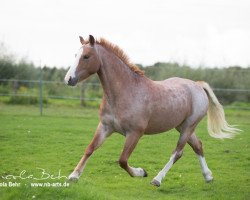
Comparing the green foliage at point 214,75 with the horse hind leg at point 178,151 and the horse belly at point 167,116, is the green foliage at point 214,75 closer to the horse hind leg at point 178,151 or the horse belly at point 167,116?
the horse hind leg at point 178,151

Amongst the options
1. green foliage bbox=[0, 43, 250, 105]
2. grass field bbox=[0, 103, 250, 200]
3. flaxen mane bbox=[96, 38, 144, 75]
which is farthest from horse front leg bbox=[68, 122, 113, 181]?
green foliage bbox=[0, 43, 250, 105]

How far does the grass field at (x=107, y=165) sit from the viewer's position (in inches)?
245

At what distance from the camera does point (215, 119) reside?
8852mm

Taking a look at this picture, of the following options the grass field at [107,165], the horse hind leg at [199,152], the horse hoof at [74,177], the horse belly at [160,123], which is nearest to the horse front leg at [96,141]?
the horse hoof at [74,177]

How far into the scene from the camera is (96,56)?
6816 millimetres

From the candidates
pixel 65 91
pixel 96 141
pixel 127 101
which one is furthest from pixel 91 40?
pixel 65 91

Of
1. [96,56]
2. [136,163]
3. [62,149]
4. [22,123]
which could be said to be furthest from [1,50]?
[96,56]

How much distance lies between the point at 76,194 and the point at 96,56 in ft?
6.43

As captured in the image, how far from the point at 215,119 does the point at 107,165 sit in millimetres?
2164

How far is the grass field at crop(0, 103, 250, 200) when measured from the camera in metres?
6.23

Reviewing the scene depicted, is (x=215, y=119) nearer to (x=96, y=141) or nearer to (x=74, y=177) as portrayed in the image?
(x=96, y=141)

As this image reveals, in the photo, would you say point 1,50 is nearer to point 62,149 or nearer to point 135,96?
point 62,149

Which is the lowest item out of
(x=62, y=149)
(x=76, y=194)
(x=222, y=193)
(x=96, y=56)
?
(x=62, y=149)

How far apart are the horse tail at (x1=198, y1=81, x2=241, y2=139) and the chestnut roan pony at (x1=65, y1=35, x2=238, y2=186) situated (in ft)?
2.94
